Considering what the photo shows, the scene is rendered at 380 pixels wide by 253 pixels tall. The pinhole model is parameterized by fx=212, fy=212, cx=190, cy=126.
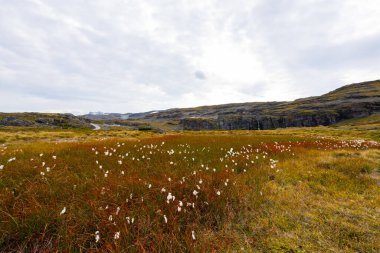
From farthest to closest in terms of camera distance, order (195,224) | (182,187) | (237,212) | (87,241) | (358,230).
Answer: (182,187), (237,212), (358,230), (195,224), (87,241)

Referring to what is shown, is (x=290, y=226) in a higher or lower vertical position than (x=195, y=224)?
lower

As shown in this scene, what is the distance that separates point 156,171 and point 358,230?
5552mm

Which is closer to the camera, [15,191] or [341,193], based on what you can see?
[15,191]

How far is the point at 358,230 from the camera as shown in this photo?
14.6 ft

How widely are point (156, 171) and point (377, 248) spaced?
5.79 meters

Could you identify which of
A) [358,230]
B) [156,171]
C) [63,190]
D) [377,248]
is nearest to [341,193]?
[358,230]

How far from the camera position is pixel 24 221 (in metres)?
3.93

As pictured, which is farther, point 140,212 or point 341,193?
point 341,193

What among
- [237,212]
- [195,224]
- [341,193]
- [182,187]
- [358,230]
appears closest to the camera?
[195,224]

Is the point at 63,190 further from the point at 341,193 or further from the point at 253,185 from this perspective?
the point at 341,193

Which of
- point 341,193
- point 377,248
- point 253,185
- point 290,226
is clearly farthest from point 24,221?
point 341,193

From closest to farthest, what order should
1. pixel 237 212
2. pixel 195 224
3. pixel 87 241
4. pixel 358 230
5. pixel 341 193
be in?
pixel 87 241 → pixel 195 224 → pixel 358 230 → pixel 237 212 → pixel 341 193

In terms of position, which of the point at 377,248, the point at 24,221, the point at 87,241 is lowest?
the point at 377,248

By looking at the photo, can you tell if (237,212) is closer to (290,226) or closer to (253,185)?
(290,226)
